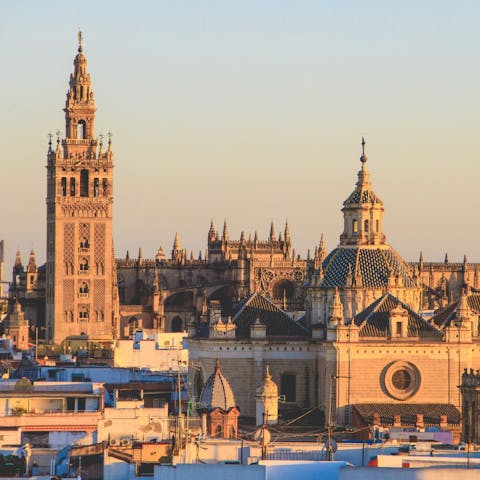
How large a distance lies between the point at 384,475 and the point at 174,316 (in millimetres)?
132155

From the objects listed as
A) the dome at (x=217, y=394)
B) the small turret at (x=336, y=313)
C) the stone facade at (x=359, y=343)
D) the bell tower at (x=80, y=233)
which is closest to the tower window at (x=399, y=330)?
the stone facade at (x=359, y=343)

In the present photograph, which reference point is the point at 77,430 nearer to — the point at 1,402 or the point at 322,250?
the point at 1,402

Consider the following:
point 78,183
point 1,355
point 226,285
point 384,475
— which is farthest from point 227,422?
point 226,285

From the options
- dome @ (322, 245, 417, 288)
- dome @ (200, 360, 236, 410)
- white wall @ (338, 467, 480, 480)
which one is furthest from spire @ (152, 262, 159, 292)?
white wall @ (338, 467, 480, 480)

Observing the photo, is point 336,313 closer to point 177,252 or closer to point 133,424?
point 133,424

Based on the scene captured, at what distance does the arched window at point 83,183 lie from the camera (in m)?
171

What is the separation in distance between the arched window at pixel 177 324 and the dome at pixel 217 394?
303 ft

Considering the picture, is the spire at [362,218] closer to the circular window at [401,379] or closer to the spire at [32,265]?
the circular window at [401,379]

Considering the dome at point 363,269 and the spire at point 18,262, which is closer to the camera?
the dome at point 363,269

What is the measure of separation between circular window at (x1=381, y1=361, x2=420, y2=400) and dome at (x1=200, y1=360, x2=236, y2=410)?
8363 mm

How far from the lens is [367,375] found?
92562 millimetres

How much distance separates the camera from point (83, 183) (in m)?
171

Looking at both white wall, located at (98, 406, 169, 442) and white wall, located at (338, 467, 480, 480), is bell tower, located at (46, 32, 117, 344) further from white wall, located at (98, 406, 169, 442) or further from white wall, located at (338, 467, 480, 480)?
white wall, located at (338, 467, 480, 480)

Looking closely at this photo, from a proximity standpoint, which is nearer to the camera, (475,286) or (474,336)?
(474,336)
